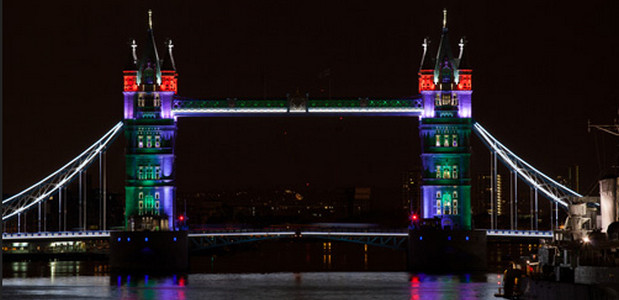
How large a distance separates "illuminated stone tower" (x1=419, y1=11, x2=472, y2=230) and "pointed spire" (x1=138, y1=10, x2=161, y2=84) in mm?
20566

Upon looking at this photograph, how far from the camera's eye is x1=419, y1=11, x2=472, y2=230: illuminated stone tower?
97688 millimetres

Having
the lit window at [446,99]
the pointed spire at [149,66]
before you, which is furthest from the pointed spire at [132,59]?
the lit window at [446,99]

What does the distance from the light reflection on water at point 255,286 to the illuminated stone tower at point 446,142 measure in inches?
246

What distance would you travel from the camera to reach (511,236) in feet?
319

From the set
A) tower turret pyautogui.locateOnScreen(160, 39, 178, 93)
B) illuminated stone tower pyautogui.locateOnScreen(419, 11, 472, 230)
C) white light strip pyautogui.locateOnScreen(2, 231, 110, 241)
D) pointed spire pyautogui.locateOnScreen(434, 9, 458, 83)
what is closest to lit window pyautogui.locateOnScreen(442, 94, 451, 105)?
illuminated stone tower pyautogui.locateOnScreen(419, 11, 472, 230)

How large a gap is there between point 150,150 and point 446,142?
22.8 m

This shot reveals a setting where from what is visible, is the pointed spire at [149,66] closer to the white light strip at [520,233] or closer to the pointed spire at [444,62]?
the pointed spire at [444,62]

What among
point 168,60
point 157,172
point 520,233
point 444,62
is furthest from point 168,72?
point 520,233

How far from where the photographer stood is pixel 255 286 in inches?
3260

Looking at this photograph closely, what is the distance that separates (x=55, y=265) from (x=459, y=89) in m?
45.8

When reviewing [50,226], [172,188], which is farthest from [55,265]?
[50,226]

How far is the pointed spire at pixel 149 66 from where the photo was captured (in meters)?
98.7

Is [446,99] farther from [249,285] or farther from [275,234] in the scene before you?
[249,285]

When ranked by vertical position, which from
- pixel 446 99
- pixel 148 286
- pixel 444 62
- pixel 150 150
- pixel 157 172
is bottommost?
pixel 148 286
